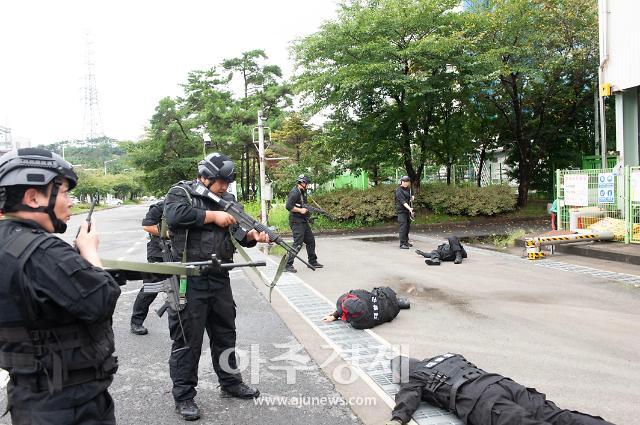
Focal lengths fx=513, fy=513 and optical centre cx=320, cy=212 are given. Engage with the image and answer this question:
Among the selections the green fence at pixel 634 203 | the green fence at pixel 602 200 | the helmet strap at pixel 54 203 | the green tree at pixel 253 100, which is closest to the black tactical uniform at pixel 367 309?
the helmet strap at pixel 54 203

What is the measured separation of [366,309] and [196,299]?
242 centimetres

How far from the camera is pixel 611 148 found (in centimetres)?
2144

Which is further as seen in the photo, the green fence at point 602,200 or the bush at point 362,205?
the bush at point 362,205

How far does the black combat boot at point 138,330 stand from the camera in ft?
19.8

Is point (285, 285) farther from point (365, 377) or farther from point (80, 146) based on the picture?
point (80, 146)

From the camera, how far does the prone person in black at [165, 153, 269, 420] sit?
383 centimetres

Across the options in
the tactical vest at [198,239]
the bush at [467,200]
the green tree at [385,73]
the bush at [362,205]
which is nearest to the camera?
the tactical vest at [198,239]

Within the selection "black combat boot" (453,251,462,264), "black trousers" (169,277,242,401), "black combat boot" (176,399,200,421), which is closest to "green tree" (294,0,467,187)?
"black combat boot" (453,251,462,264)

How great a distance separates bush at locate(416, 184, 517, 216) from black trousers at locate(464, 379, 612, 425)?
52.4ft

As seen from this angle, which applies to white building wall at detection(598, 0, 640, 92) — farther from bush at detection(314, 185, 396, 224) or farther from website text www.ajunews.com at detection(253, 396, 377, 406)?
website text www.ajunews.com at detection(253, 396, 377, 406)

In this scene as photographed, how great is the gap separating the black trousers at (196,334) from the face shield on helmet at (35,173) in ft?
5.47

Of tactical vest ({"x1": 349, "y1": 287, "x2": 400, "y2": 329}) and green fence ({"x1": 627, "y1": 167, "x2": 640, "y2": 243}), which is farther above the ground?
green fence ({"x1": 627, "y1": 167, "x2": 640, "y2": 243})

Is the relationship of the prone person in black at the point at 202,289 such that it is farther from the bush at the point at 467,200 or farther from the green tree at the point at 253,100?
the green tree at the point at 253,100

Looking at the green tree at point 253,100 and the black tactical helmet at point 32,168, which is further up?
the green tree at point 253,100
